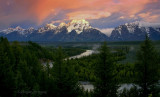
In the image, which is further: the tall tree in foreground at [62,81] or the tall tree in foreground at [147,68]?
the tall tree in foreground at [62,81]

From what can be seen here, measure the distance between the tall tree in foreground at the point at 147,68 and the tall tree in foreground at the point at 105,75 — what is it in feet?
15.4

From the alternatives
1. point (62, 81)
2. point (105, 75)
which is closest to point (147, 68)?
point (105, 75)

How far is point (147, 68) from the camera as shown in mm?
27703

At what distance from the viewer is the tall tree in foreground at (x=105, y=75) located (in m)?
27.6

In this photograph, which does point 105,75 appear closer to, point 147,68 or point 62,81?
point 147,68

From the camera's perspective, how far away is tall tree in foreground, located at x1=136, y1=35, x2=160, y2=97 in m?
27.6

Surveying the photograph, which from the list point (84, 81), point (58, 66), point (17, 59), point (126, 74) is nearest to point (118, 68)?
point (126, 74)

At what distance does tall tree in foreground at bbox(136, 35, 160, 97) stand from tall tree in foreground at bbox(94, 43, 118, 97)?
469cm

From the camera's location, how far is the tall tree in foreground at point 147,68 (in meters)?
27.6

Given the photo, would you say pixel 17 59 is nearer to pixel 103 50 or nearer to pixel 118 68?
pixel 103 50

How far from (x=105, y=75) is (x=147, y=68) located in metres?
7.00

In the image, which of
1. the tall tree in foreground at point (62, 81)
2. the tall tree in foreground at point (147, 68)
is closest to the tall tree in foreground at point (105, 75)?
the tall tree in foreground at point (147, 68)

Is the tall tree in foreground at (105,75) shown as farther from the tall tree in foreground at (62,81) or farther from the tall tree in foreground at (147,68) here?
the tall tree in foreground at (62,81)

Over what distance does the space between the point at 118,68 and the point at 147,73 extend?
5180 centimetres
